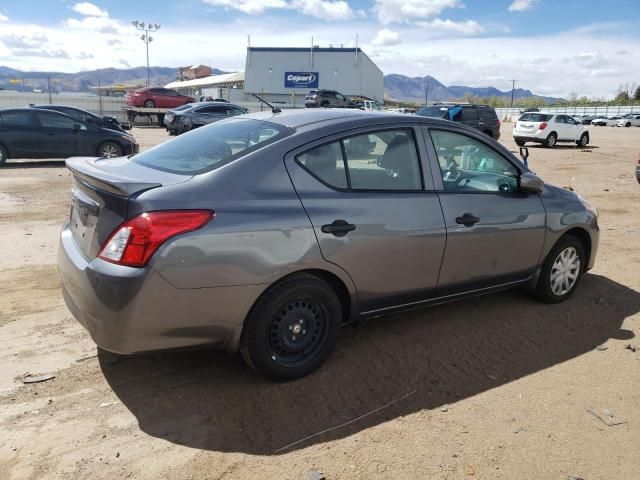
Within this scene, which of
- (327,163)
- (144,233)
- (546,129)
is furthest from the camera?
(546,129)

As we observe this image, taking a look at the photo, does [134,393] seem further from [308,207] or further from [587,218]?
[587,218]

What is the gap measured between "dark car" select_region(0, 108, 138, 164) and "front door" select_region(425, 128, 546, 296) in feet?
38.6

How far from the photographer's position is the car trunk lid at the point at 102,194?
2.94m

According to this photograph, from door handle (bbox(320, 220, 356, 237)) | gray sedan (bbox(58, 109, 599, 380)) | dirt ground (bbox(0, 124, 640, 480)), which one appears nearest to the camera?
dirt ground (bbox(0, 124, 640, 480))

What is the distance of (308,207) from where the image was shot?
3.27m

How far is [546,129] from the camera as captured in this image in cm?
2402

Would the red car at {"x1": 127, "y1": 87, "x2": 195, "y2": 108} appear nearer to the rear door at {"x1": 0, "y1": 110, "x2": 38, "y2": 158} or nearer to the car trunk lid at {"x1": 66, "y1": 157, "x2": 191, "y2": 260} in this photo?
the rear door at {"x1": 0, "y1": 110, "x2": 38, "y2": 158}

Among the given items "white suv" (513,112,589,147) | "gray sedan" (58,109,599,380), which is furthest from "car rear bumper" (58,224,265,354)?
"white suv" (513,112,589,147)

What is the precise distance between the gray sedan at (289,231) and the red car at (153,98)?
35320 mm

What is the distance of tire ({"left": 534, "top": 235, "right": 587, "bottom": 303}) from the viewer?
4758 mm

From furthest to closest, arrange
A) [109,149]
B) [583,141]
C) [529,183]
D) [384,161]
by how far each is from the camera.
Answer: [583,141] → [109,149] → [529,183] → [384,161]

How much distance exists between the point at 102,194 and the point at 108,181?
0.09 meters

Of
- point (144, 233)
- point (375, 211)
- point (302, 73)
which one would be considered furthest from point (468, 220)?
point (302, 73)

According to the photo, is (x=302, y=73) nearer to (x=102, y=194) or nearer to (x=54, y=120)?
(x=54, y=120)
